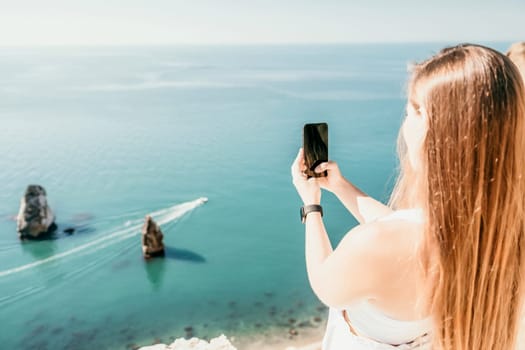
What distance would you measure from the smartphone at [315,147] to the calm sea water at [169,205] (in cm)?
55

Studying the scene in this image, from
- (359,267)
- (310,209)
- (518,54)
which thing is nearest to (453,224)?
(359,267)

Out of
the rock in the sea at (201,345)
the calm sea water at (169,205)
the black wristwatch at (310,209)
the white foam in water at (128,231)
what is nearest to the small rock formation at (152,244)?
the calm sea water at (169,205)

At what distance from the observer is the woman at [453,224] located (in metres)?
1.58

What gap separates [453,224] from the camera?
1.62 m

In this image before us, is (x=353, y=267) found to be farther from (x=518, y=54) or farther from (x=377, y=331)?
(x=518, y=54)

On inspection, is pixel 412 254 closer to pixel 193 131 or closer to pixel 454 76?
pixel 454 76

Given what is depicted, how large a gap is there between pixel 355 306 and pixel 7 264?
37.7 m

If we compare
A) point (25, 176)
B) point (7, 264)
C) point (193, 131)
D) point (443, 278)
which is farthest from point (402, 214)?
point (193, 131)

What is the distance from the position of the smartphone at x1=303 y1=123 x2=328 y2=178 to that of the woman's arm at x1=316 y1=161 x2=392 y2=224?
0.04 meters

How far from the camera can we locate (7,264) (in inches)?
1302

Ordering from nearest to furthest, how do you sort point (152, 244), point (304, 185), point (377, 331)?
point (377, 331), point (304, 185), point (152, 244)

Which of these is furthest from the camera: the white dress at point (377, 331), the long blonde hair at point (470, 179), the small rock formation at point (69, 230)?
the small rock formation at point (69, 230)

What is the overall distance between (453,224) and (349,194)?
1101 millimetres

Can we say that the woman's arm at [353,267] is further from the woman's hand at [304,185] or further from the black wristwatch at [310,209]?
the woman's hand at [304,185]
